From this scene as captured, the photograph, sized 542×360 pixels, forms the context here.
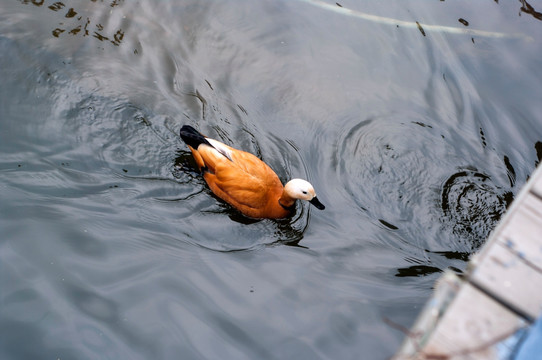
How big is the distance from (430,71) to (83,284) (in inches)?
176

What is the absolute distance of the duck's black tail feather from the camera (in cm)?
524

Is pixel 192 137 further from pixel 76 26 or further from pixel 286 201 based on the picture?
pixel 76 26

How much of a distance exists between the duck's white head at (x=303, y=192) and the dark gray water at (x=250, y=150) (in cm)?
26

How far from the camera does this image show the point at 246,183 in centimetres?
500

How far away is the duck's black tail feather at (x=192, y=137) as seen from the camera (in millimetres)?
5242

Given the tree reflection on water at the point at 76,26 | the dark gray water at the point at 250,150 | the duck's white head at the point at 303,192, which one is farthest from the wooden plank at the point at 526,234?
the tree reflection on water at the point at 76,26

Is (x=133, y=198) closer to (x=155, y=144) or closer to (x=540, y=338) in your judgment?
(x=155, y=144)

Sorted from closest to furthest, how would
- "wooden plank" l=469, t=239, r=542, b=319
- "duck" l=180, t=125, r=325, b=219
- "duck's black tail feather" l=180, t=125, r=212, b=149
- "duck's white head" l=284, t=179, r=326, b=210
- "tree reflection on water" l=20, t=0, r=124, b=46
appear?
"wooden plank" l=469, t=239, r=542, b=319 → "duck's white head" l=284, t=179, r=326, b=210 → "duck" l=180, t=125, r=325, b=219 → "duck's black tail feather" l=180, t=125, r=212, b=149 → "tree reflection on water" l=20, t=0, r=124, b=46

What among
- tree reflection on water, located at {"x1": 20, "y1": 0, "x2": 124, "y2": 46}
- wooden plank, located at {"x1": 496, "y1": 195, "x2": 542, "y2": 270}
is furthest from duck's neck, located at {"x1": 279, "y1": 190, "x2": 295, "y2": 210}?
tree reflection on water, located at {"x1": 20, "y1": 0, "x2": 124, "y2": 46}

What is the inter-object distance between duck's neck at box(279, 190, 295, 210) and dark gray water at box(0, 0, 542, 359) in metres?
0.21

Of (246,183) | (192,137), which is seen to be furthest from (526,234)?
(192,137)

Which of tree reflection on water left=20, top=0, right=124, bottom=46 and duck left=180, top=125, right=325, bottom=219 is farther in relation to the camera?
tree reflection on water left=20, top=0, right=124, bottom=46

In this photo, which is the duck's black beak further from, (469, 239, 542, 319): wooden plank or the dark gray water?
(469, 239, 542, 319): wooden plank

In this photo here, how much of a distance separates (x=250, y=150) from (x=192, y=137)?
0.67m
